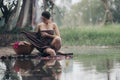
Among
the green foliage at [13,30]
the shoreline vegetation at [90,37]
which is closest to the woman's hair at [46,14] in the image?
the green foliage at [13,30]

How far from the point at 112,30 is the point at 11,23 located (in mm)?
10111

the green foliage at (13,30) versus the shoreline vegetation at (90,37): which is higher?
the green foliage at (13,30)

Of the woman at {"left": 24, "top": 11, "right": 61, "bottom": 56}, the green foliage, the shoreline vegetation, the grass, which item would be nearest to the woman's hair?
the woman at {"left": 24, "top": 11, "right": 61, "bottom": 56}

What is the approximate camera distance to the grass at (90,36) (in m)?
24.4

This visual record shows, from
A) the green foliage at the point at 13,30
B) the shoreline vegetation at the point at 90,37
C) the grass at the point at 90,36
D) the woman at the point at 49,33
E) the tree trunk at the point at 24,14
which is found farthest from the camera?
the grass at the point at 90,36

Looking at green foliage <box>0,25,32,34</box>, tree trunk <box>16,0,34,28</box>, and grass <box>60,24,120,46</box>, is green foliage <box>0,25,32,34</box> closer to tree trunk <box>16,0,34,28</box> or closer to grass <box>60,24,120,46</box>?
tree trunk <box>16,0,34,28</box>

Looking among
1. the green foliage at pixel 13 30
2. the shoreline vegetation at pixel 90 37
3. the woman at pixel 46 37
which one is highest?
the woman at pixel 46 37

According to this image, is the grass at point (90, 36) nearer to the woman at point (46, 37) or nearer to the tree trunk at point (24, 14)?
the tree trunk at point (24, 14)

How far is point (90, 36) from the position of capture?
26422 mm

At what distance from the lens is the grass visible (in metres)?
24.4

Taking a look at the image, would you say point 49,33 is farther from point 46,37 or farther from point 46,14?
point 46,14

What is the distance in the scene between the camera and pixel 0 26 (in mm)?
19266

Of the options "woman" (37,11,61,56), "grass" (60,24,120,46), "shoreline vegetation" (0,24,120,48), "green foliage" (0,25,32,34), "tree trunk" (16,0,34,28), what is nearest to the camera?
"woman" (37,11,61,56)

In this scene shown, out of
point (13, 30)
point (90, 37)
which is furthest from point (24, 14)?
point (90, 37)
